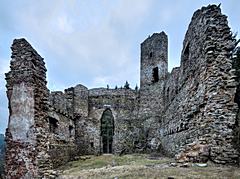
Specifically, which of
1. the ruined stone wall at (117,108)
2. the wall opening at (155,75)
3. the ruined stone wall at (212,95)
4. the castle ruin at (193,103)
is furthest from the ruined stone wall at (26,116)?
the wall opening at (155,75)

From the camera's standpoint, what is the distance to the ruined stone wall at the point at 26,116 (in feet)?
26.9

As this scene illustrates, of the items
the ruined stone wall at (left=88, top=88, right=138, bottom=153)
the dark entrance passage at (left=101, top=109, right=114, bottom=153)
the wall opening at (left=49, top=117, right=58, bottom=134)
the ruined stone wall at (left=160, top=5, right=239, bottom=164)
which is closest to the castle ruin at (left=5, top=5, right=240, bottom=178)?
the ruined stone wall at (left=160, top=5, right=239, bottom=164)

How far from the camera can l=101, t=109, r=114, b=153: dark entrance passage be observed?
2684 centimetres

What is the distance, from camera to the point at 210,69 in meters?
9.02

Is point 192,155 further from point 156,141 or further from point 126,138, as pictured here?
point 126,138

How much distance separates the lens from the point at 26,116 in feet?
27.7

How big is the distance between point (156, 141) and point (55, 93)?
9652 millimetres

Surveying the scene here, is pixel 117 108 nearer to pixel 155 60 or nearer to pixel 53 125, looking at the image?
pixel 155 60

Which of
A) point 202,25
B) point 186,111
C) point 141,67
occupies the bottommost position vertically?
point 186,111

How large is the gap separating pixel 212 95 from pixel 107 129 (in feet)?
63.5

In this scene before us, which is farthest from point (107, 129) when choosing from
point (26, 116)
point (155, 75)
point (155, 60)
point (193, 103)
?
point (26, 116)

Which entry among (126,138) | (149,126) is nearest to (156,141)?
(149,126)

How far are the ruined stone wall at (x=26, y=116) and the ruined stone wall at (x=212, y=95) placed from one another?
468 centimetres

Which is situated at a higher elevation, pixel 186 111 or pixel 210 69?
pixel 210 69
